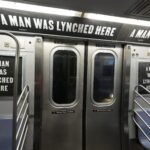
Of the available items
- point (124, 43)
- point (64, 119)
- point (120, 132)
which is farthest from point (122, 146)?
point (124, 43)

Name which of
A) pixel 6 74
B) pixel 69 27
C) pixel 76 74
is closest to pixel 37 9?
pixel 69 27

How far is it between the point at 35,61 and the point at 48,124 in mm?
925

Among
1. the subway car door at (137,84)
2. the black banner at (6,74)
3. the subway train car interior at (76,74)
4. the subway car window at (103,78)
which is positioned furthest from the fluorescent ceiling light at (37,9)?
the subway car door at (137,84)

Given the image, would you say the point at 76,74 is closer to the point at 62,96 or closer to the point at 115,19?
the point at 62,96

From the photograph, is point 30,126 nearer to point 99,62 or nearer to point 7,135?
point 7,135

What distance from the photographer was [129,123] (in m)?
3.64

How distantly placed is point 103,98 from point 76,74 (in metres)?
0.58

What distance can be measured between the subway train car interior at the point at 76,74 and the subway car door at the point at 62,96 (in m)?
0.01

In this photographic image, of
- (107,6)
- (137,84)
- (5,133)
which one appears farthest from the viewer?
(137,84)

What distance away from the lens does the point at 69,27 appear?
3039 mm

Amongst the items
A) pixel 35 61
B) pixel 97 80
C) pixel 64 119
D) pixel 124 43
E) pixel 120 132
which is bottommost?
pixel 120 132

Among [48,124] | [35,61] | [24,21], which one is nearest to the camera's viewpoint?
[24,21]

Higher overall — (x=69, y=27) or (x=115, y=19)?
(x=115, y=19)

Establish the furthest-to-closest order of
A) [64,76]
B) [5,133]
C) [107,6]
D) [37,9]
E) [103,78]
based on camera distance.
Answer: [103,78] < [64,76] < [5,133] < [37,9] < [107,6]
